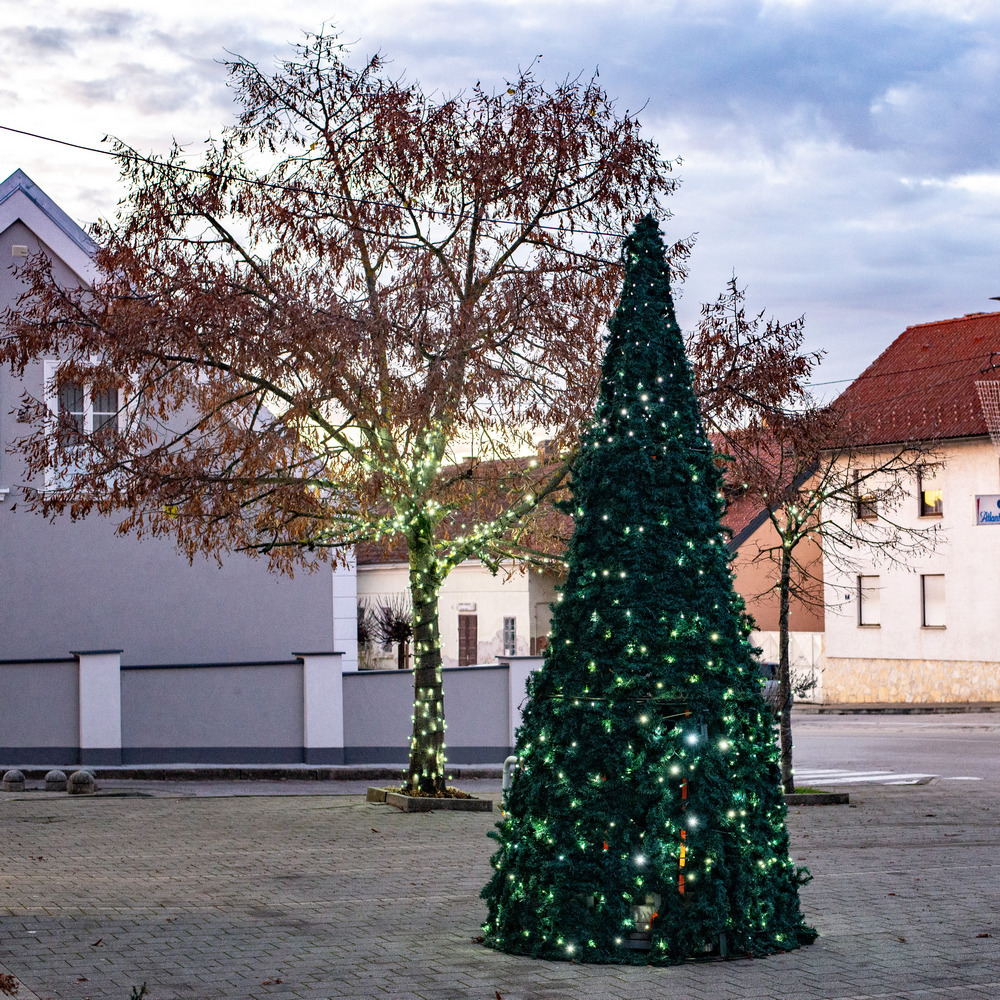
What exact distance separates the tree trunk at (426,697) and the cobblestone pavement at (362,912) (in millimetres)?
650

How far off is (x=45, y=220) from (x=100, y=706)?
23.3 feet

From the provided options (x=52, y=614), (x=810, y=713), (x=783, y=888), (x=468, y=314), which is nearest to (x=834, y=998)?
(x=783, y=888)

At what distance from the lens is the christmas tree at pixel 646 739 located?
7.06 meters

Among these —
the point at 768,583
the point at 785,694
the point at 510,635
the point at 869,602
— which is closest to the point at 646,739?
the point at 785,694

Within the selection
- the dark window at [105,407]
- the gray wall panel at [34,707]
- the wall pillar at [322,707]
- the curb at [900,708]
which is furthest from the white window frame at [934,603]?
the gray wall panel at [34,707]

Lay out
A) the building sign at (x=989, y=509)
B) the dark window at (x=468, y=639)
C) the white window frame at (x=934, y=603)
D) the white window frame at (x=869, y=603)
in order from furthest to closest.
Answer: the dark window at (x=468, y=639)
the white window frame at (x=869, y=603)
the white window frame at (x=934, y=603)
the building sign at (x=989, y=509)

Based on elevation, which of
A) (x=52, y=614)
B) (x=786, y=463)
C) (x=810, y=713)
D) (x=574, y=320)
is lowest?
(x=810, y=713)

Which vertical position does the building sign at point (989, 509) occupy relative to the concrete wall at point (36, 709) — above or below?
above

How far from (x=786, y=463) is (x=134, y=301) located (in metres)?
9.27

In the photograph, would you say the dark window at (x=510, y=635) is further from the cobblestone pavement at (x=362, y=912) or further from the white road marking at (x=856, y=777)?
the cobblestone pavement at (x=362, y=912)

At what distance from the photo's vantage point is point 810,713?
36.5 metres

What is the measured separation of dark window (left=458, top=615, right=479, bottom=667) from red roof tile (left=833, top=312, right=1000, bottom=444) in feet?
42.1

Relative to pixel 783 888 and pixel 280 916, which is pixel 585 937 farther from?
pixel 280 916

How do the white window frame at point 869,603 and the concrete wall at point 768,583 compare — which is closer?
the white window frame at point 869,603
